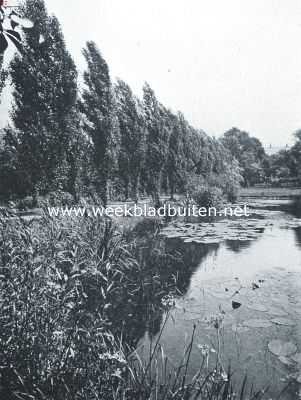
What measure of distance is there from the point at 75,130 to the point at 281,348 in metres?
11.4

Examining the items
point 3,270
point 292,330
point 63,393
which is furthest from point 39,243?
point 292,330

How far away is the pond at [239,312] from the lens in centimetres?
325

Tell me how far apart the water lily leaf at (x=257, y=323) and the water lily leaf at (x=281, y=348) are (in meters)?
0.46

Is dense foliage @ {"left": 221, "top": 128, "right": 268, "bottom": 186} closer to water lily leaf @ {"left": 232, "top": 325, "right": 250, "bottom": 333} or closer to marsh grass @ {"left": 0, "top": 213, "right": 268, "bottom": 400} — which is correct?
water lily leaf @ {"left": 232, "top": 325, "right": 250, "bottom": 333}

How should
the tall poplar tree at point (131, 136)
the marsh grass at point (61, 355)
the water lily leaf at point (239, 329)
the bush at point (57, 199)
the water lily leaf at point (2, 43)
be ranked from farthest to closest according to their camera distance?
the tall poplar tree at point (131, 136) < the bush at point (57, 199) < the water lily leaf at point (239, 329) < the marsh grass at point (61, 355) < the water lily leaf at point (2, 43)

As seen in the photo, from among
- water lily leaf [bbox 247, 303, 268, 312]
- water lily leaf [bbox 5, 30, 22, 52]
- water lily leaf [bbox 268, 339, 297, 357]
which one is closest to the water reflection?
water lily leaf [bbox 247, 303, 268, 312]

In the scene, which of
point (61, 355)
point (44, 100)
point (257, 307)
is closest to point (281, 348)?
point (257, 307)

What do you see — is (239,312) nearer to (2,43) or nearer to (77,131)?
(2,43)

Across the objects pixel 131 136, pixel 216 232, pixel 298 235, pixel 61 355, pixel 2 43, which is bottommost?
pixel 298 235

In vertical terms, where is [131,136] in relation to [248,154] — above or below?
below

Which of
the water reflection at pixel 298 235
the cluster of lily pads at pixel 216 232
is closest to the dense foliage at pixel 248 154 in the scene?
the cluster of lily pads at pixel 216 232

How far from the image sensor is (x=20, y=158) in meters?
12.2

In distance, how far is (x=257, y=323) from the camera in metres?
4.12

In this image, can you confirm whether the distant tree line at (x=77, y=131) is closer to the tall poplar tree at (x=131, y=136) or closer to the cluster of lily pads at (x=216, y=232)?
the tall poplar tree at (x=131, y=136)
